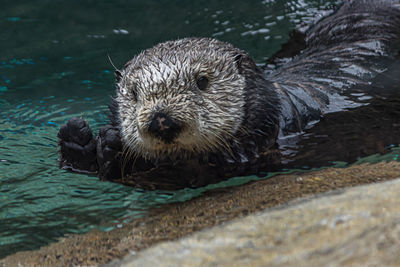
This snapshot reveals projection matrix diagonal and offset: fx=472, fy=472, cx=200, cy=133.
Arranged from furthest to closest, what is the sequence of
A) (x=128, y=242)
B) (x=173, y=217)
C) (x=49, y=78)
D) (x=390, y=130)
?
(x=49, y=78) < (x=390, y=130) < (x=173, y=217) < (x=128, y=242)

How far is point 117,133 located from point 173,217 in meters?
0.92

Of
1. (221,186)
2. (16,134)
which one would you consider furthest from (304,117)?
(16,134)

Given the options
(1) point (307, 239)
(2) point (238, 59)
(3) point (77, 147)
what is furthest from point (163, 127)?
(1) point (307, 239)

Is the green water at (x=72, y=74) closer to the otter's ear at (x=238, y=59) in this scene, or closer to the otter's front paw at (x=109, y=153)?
the otter's front paw at (x=109, y=153)

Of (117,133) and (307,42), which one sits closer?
(117,133)

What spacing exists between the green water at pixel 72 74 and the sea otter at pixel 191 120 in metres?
0.16

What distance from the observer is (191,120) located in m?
2.51

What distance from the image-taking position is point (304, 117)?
11.0 feet

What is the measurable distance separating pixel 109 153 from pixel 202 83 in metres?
0.72

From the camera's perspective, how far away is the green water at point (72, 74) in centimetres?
255

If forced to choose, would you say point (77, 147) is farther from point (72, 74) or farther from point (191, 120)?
point (72, 74)

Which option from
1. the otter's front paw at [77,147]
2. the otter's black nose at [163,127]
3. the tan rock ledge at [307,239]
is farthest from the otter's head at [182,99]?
the tan rock ledge at [307,239]

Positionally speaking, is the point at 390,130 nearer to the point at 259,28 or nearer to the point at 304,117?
the point at 304,117

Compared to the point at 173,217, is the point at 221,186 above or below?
below
